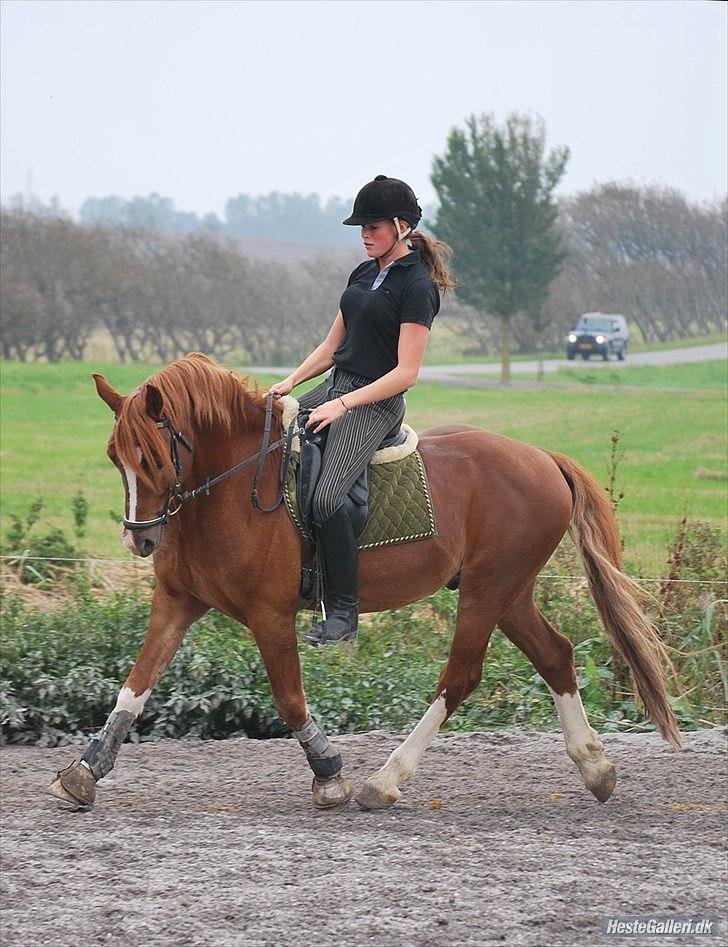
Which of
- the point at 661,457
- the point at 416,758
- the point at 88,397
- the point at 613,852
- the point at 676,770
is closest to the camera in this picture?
the point at 613,852

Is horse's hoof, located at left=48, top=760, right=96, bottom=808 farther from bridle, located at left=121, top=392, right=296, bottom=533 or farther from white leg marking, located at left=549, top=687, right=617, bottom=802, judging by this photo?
white leg marking, located at left=549, top=687, right=617, bottom=802

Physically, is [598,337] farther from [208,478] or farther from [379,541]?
[208,478]

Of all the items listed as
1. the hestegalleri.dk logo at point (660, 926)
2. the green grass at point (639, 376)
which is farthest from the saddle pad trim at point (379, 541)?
the green grass at point (639, 376)

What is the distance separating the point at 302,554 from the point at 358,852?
1.08m

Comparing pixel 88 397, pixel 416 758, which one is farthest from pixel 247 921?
pixel 88 397

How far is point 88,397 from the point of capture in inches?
343

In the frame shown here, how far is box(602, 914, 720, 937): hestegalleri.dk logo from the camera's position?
3623 mm

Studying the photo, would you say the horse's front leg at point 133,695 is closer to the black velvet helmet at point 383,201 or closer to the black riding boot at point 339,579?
the black riding boot at point 339,579

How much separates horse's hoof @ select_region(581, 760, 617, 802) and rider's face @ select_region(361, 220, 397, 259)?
2185mm

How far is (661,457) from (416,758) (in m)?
4.03

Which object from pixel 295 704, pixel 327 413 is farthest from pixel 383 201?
pixel 295 704

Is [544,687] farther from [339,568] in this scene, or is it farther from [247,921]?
[247,921]

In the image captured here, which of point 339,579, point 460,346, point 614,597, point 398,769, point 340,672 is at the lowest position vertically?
point 340,672

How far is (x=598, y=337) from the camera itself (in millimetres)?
8703
